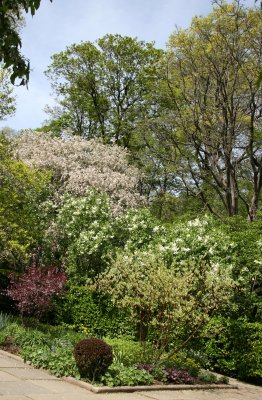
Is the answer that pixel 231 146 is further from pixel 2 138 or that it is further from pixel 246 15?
pixel 2 138

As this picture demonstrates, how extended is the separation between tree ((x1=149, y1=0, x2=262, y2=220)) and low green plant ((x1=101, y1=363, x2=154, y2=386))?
471 inches

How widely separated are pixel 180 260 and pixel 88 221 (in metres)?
5.12

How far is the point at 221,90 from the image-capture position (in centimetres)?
2056

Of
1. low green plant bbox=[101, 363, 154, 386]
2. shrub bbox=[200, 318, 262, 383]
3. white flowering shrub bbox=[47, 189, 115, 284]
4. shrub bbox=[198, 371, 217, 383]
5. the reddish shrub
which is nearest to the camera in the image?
low green plant bbox=[101, 363, 154, 386]

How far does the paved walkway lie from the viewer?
7879 mm

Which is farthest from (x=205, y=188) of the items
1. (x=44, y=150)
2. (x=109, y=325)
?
(x=109, y=325)

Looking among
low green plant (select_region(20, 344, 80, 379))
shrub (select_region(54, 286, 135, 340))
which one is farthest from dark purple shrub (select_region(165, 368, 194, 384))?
shrub (select_region(54, 286, 135, 340))

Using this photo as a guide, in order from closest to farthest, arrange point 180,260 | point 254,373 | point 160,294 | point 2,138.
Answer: point 160,294 < point 254,373 < point 180,260 < point 2,138

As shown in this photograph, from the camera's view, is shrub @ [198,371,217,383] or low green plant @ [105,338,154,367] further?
shrub @ [198,371,217,383]

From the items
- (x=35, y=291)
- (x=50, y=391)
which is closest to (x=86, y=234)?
(x=35, y=291)

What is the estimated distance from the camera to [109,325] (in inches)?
647

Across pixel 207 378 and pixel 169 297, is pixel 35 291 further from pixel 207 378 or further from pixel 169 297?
pixel 207 378

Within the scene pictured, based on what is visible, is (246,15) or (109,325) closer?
(109,325)

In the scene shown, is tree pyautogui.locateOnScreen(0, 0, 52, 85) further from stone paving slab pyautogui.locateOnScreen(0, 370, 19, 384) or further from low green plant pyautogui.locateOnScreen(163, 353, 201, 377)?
low green plant pyautogui.locateOnScreen(163, 353, 201, 377)
